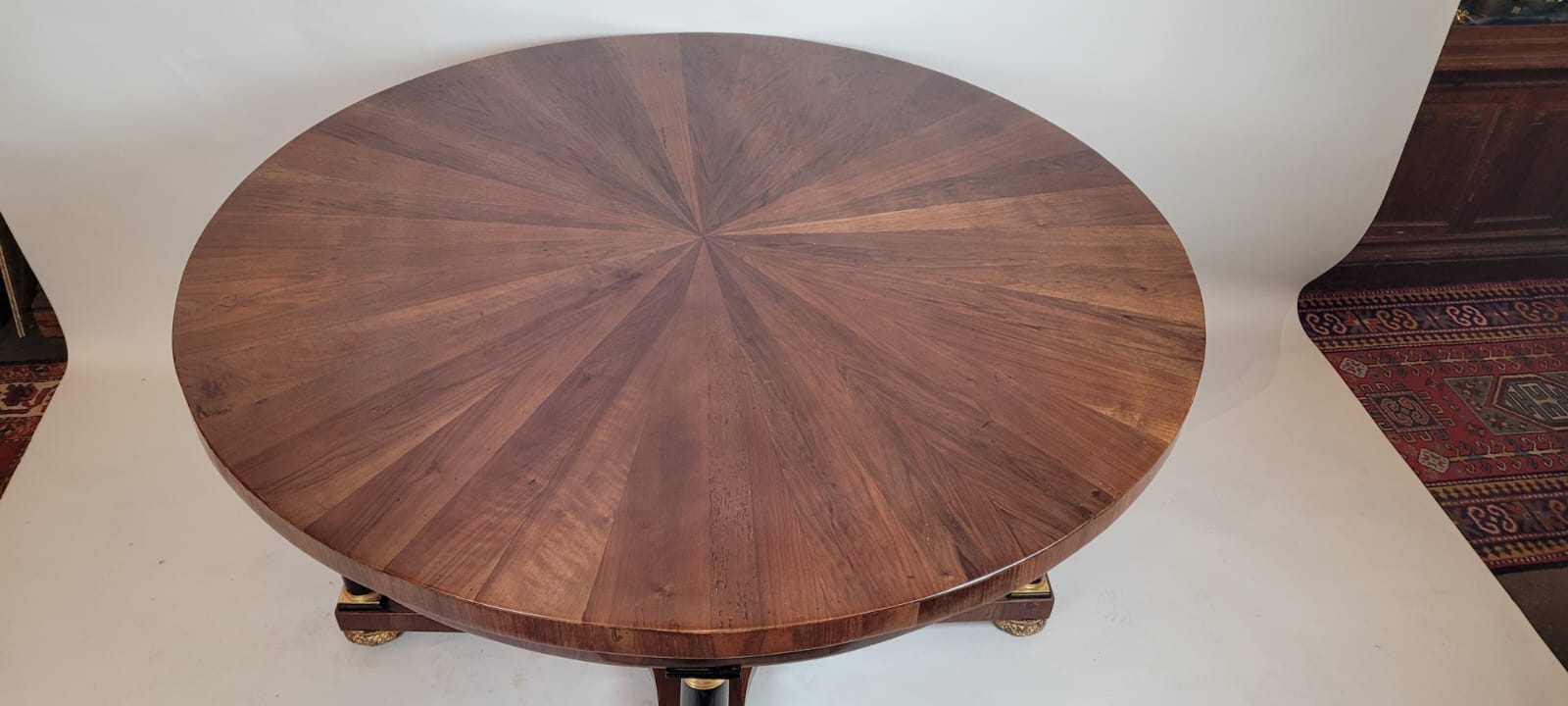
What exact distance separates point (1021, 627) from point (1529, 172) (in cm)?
141

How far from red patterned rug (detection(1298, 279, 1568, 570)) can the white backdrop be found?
101 millimetres

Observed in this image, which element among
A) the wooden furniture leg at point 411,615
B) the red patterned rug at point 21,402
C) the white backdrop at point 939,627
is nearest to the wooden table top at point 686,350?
the white backdrop at point 939,627

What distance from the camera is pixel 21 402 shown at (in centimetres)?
188

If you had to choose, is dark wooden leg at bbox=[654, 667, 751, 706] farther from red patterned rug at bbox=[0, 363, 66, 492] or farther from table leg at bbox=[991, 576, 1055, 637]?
red patterned rug at bbox=[0, 363, 66, 492]

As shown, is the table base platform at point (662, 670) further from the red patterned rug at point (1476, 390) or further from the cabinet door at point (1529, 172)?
the cabinet door at point (1529, 172)

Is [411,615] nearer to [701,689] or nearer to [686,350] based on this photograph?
[701,689]

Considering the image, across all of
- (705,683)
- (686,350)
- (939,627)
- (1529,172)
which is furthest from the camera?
(1529,172)

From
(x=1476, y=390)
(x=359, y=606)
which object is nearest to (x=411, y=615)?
(x=359, y=606)

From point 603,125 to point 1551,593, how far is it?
1.49 metres

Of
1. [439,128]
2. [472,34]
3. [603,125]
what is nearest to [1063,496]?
[603,125]

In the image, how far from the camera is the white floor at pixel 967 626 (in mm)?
1443

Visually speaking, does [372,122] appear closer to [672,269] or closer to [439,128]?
[439,128]

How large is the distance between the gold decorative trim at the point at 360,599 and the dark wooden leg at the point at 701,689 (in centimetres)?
37

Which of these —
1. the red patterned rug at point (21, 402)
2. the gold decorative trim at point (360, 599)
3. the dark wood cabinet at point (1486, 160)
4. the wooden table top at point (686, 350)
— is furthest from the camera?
the dark wood cabinet at point (1486, 160)
